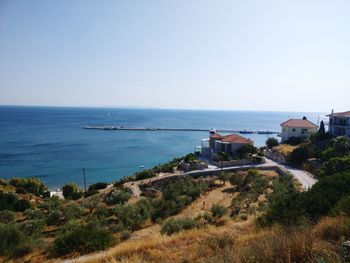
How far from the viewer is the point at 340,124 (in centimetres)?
3575

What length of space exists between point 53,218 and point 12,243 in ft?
20.3

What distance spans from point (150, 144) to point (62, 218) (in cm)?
6037

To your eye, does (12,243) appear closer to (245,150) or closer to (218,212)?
(218,212)

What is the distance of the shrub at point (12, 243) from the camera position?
9.30 m

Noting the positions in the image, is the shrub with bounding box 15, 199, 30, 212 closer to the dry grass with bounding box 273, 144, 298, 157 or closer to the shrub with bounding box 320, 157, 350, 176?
the shrub with bounding box 320, 157, 350, 176

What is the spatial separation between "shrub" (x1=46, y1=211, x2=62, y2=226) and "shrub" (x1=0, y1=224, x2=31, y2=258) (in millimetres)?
5499

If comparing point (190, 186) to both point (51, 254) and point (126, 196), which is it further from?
point (51, 254)

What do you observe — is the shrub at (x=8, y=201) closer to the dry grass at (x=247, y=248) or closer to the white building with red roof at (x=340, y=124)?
the dry grass at (x=247, y=248)

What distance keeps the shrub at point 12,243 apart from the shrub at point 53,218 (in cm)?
550

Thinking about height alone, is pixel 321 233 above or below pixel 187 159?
above

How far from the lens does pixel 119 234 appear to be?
11164mm

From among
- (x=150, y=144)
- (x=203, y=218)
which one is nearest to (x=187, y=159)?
(x=203, y=218)

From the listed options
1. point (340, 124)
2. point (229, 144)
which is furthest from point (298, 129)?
point (229, 144)

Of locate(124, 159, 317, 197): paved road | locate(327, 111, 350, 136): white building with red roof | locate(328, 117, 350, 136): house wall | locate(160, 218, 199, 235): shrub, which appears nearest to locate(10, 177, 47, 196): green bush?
locate(124, 159, 317, 197): paved road
